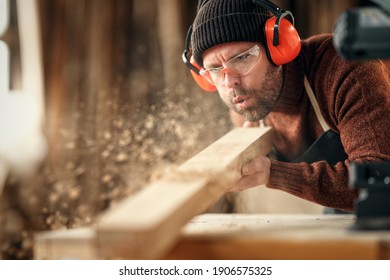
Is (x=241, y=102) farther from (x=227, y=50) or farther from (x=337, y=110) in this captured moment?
(x=337, y=110)

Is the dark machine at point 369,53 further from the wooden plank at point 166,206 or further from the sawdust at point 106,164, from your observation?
the sawdust at point 106,164

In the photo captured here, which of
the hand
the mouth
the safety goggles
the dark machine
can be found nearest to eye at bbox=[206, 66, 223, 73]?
the safety goggles

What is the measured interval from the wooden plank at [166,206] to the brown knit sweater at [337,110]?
0.59 feet

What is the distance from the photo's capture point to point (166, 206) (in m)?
0.95

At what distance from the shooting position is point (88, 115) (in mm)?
2092

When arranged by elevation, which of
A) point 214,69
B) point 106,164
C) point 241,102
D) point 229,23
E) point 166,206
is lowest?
point 106,164

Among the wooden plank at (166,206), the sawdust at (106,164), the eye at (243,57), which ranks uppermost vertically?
the eye at (243,57)

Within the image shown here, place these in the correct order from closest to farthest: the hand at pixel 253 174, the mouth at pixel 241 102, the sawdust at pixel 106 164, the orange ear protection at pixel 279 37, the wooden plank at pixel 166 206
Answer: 1. the wooden plank at pixel 166 206
2. the hand at pixel 253 174
3. the orange ear protection at pixel 279 37
4. the mouth at pixel 241 102
5. the sawdust at pixel 106 164

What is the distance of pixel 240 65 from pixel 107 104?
689 millimetres

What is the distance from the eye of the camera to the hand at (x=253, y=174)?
1.35m

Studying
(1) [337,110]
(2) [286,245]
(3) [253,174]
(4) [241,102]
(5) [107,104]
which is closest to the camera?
(2) [286,245]

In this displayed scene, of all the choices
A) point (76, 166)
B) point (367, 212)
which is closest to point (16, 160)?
point (76, 166)

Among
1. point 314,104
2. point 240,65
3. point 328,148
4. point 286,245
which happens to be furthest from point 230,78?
point 286,245

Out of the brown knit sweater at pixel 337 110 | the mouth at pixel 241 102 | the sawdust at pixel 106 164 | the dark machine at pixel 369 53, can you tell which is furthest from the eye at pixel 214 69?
the dark machine at pixel 369 53
